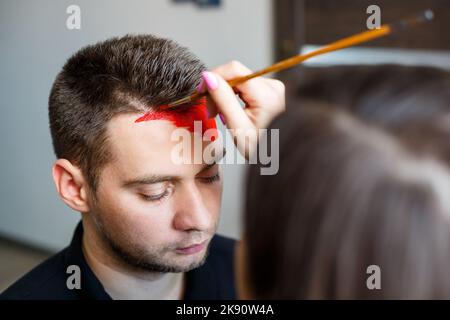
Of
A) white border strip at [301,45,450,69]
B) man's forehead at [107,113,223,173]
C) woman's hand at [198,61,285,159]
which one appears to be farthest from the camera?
white border strip at [301,45,450,69]

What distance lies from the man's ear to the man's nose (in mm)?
185

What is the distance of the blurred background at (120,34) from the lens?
2127mm

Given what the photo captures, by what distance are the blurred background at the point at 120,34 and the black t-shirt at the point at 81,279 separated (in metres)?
0.68

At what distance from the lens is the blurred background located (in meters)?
2.13

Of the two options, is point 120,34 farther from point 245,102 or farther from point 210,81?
point 210,81

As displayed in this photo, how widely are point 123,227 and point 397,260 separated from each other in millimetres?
586

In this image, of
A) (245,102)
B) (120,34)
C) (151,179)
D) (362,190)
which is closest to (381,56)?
(120,34)

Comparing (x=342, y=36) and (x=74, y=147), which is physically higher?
(x=342, y=36)

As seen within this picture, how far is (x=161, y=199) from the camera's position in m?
0.95

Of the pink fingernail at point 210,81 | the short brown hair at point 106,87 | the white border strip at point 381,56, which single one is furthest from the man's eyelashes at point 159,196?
the white border strip at point 381,56

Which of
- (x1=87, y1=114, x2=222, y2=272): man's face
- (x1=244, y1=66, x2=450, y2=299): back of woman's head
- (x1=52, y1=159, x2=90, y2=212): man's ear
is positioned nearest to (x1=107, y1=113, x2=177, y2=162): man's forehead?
(x1=87, y1=114, x2=222, y2=272): man's face

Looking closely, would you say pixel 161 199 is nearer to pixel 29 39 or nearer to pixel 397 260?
pixel 397 260

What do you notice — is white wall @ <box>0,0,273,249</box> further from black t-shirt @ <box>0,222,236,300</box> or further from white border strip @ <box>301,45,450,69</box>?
black t-shirt @ <box>0,222,236,300</box>
